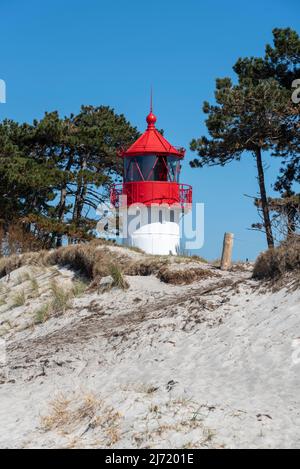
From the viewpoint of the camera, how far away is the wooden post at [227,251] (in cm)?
1752

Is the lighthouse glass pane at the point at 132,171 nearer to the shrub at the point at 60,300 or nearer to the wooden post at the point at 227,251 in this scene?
the wooden post at the point at 227,251

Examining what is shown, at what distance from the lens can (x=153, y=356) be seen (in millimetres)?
11039

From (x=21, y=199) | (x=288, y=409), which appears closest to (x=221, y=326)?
(x=288, y=409)

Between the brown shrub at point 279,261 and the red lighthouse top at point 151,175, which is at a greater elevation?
the red lighthouse top at point 151,175

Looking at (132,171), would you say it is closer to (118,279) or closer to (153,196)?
(153,196)

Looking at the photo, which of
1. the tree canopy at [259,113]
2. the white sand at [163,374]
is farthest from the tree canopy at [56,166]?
the white sand at [163,374]

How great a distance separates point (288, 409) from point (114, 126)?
27.5 m

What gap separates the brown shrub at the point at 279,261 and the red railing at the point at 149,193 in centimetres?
940

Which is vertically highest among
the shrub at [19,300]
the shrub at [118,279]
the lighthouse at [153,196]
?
the lighthouse at [153,196]

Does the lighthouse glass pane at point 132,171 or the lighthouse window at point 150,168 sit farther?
the lighthouse glass pane at point 132,171

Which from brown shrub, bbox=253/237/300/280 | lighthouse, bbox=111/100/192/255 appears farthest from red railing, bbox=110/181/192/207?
brown shrub, bbox=253/237/300/280

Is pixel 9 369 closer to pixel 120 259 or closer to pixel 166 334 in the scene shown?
pixel 166 334

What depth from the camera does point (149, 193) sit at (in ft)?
73.0

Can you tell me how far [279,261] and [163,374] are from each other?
3.37 meters
